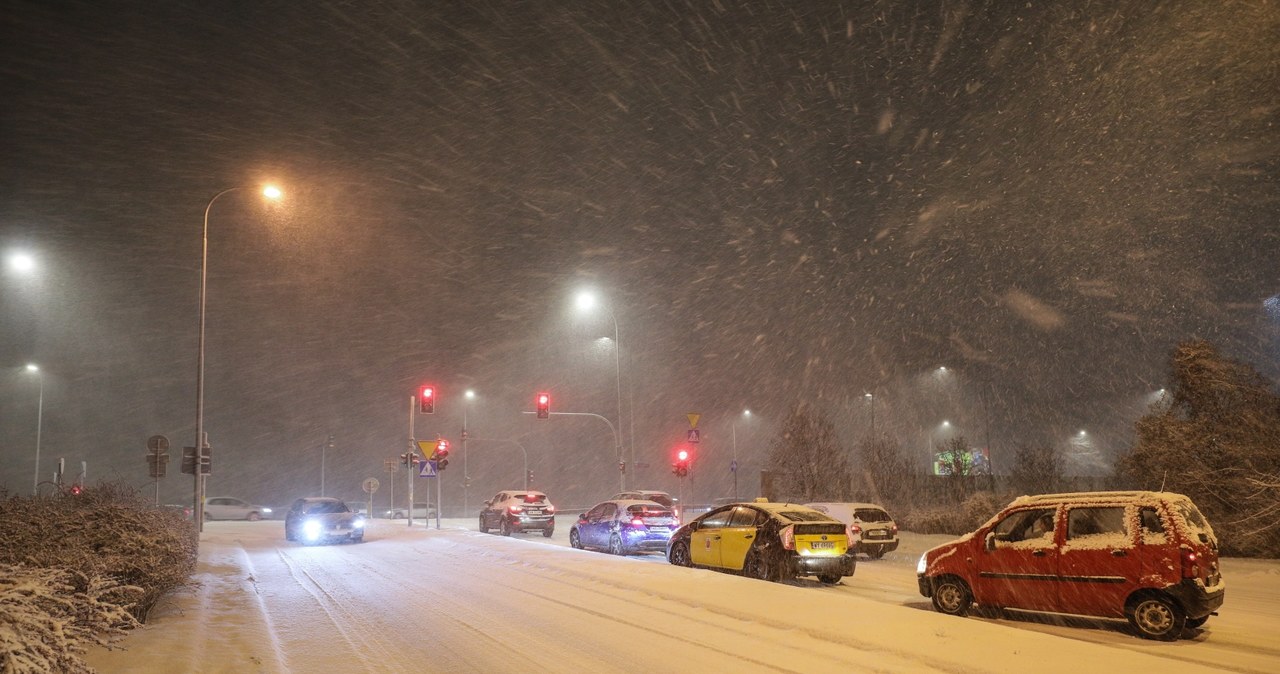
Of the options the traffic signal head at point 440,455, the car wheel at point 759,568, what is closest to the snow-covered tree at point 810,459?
the traffic signal head at point 440,455

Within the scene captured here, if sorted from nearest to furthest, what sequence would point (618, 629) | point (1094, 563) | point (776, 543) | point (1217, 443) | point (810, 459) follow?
1. point (618, 629)
2. point (1094, 563)
3. point (776, 543)
4. point (1217, 443)
5. point (810, 459)

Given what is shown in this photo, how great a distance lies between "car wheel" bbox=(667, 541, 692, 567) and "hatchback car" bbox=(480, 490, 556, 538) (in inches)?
487

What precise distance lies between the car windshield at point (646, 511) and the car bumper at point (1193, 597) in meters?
13.7

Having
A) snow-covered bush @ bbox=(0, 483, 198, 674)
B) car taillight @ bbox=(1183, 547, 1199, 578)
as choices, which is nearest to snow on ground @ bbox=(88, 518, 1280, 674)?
snow-covered bush @ bbox=(0, 483, 198, 674)

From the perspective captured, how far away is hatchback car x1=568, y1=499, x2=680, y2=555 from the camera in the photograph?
2144cm

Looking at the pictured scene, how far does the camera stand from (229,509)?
157 feet

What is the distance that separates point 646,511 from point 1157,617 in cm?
1359

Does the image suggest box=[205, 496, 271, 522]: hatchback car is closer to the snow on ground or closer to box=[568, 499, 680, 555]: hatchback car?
box=[568, 499, 680, 555]: hatchback car

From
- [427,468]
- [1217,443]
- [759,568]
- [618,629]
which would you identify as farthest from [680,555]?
[427,468]

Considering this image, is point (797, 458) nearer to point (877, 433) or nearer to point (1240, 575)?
point (877, 433)

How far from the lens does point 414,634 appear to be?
964 cm

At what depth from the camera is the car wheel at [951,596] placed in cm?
1157

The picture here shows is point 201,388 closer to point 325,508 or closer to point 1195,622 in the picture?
point 325,508

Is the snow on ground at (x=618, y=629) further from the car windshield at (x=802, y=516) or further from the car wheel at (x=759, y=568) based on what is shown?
the car windshield at (x=802, y=516)
